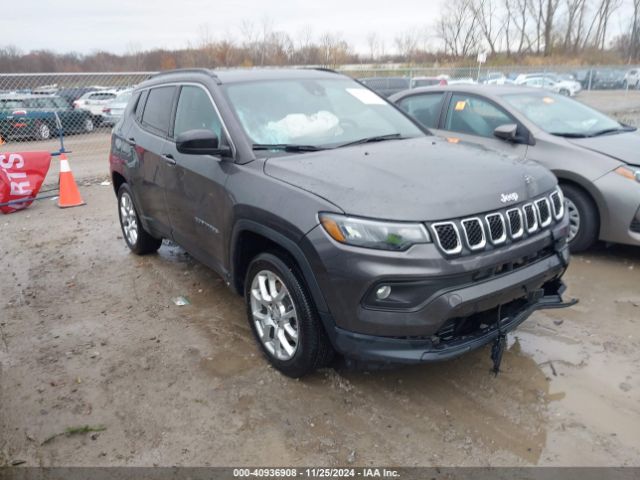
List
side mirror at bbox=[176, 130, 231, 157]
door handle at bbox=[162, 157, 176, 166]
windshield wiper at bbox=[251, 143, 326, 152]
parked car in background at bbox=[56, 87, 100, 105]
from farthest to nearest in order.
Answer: parked car in background at bbox=[56, 87, 100, 105], door handle at bbox=[162, 157, 176, 166], windshield wiper at bbox=[251, 143, 326, 152], side mirror at bbox=[176, 130, 231, 157]

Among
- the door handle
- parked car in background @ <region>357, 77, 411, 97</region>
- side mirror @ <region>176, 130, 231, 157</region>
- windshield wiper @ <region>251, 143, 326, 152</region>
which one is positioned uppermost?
parked car in background @ <region>357, 77, 411, 97</region>

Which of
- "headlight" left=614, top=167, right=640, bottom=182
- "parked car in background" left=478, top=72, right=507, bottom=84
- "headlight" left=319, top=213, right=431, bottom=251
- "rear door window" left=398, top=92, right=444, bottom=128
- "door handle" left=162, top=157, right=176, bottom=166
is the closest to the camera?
"headlight" left=319, top=213, right=431, bottom=251

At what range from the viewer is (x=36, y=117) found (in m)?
16.0

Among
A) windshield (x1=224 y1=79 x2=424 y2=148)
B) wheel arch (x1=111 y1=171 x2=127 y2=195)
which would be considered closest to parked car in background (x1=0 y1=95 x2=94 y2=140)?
wheel arch (x1=111 y1=171 x2=127 y2=195)

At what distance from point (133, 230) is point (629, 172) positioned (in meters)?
4.96

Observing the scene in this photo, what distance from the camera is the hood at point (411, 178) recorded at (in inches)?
104

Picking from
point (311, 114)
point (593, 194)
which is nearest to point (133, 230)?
point (311, 114)

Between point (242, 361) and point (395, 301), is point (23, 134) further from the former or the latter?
point (395, 301)

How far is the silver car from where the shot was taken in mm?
4777

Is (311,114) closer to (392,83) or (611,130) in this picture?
(611,130)

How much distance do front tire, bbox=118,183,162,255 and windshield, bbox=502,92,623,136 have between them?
4.12 meters

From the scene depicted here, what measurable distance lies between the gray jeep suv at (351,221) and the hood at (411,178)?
10mm

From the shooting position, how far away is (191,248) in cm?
423

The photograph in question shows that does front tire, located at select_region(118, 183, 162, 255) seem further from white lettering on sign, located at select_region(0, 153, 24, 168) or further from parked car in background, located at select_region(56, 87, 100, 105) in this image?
parked car in background, located at select_region(56, 87, 100, 105)
